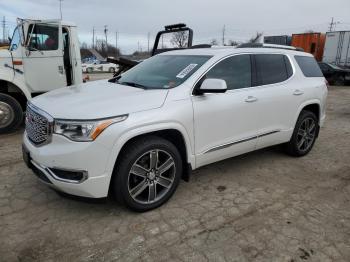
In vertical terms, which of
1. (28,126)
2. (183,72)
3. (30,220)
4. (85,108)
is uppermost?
(183,72)

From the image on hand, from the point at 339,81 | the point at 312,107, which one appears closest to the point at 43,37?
the point at 312,107

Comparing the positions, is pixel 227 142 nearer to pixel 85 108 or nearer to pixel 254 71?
pixel 254 71

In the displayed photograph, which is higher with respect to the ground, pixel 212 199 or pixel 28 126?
pixel 28 126

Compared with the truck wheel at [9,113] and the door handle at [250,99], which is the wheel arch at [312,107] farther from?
the truck wheel at [9,113]

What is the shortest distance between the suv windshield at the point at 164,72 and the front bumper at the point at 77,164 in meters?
1.17

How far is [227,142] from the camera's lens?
407cm

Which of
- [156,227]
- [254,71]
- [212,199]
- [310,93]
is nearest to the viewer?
[156,227]

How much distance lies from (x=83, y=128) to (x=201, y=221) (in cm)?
152

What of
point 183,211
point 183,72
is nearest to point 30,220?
point 183,211

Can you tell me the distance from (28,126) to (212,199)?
7.47ft

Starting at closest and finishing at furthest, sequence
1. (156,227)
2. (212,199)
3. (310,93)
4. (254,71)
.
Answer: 1. (156,227)
2. (212,199)
3. (254,71)
4. (310,93)

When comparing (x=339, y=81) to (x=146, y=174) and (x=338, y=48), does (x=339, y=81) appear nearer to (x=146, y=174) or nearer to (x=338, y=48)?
(x=338, y=48)

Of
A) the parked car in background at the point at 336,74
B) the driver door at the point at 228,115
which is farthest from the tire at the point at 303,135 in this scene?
the parked car in background at the point at 336,74

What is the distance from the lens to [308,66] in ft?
17.5
